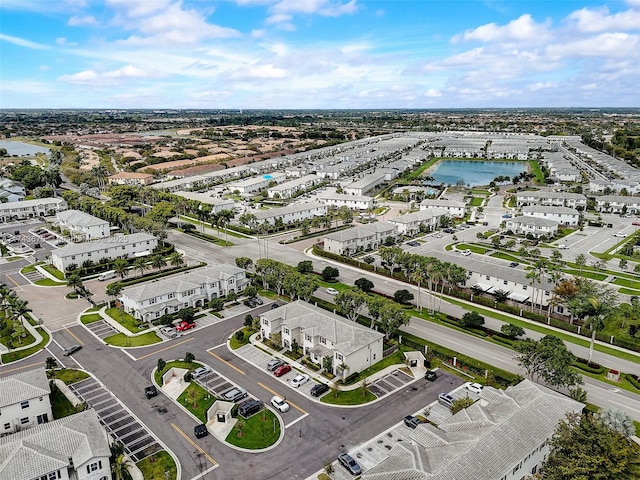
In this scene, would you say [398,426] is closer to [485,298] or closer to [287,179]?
[485,298]

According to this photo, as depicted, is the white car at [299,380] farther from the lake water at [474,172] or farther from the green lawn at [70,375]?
the lake water at [474,172]

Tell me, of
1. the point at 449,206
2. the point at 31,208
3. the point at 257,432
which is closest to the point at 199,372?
the point at 257,432

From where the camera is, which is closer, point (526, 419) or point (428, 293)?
point (526, 419)

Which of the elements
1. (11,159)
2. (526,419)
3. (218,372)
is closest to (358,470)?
(526,419)

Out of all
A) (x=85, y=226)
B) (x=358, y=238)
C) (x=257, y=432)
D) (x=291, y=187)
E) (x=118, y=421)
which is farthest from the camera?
(x=291, y=187)

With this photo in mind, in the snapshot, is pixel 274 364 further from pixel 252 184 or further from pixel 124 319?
pixel 252 184

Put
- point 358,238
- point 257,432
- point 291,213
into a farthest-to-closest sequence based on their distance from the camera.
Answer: point 291,213 → point 358,238 → point 257,432
